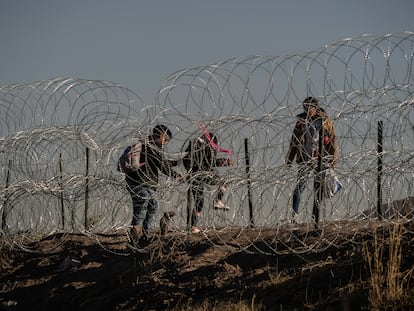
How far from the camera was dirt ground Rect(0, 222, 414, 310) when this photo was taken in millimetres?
6828

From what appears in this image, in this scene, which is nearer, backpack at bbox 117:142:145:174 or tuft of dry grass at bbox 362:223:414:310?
tuft of dry grass at bbox 362:223:414:310

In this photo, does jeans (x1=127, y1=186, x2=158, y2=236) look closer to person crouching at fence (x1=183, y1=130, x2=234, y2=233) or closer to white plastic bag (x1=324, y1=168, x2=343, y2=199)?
person crouching at fence (x1=183, y1=130, x2=234, y2=233)

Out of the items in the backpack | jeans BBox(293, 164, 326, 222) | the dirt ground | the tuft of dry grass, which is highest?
the backpack

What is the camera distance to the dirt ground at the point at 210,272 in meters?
6.83

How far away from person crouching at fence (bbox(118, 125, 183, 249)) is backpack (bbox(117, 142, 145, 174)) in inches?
0.5

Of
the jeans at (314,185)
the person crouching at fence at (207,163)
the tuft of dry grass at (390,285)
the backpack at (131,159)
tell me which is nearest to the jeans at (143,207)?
the backpack at (131,159)

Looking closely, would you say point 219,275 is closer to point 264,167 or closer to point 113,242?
point 264,167

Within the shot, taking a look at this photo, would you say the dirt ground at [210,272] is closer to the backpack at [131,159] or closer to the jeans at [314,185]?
the jeans at [314,185]

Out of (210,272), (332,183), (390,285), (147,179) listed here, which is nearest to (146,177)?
(147,179)

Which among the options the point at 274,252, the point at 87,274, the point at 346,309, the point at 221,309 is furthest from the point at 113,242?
the point at 346,309

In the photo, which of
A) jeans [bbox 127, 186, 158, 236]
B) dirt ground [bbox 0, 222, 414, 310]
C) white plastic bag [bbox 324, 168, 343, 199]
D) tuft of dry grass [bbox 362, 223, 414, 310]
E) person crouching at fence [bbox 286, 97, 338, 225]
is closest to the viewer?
tuft of dry grass [bbox 362, 223, 414, 310]

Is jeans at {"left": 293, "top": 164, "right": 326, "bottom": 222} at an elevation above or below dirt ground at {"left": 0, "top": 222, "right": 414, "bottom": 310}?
above

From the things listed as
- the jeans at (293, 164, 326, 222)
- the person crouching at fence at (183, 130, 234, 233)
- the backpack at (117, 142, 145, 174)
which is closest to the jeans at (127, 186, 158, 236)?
the backpack at (117, 142, 145, 174)

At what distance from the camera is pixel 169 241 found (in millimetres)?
9914
